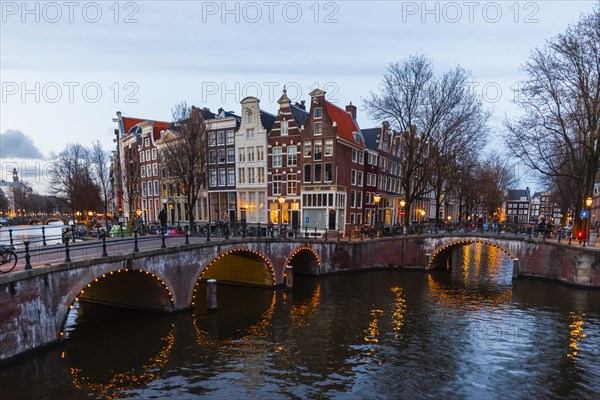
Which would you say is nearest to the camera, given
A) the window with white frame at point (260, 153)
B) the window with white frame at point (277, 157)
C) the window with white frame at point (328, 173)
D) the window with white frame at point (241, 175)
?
the window with white frame at point (328, 173)

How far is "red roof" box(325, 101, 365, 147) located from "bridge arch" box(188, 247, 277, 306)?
1820cm

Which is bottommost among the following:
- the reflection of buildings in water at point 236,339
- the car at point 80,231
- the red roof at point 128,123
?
the reflection of buildings in water at point 236,339

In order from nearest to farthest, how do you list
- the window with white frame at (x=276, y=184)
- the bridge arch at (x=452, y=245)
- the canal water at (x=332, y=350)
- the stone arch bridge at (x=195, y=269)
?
the canal water at (x=332, y=350) → the stone arch bridge at (x=195, y=269) → the bridge arch at (x=452, y=245) → the window with white frame at (x=276, y=184)

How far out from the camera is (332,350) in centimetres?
1558

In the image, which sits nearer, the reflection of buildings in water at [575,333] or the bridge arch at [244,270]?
the reflection of buildings in water at [575,333]

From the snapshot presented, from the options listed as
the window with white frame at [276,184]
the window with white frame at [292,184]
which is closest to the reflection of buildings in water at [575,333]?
the window with white frame at [292,184]

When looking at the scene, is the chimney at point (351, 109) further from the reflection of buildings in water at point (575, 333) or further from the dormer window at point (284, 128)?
the reflection of buildings in water at point (575, 333)

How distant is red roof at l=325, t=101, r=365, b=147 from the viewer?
39.8 metres

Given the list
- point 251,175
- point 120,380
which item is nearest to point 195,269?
point 120,380

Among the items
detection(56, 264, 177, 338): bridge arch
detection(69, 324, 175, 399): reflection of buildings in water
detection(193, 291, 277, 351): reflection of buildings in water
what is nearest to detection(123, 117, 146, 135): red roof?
detection(56, 264, 177, 338): bridge arch

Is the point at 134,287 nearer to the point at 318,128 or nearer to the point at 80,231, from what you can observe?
the point at 80,231

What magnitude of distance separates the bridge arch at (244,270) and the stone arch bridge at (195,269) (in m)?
0.08

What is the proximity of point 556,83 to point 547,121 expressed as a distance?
9.98 feet

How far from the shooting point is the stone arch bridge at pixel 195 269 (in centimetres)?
1290
